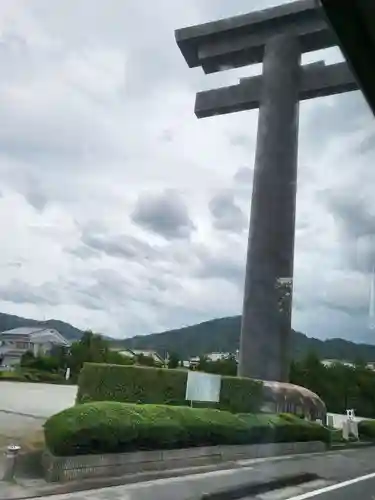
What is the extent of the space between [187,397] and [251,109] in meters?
5.20

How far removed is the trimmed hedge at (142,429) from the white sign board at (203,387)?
57 centimetres

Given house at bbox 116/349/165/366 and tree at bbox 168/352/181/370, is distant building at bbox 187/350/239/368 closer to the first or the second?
tree at bbox 168/352/181/370

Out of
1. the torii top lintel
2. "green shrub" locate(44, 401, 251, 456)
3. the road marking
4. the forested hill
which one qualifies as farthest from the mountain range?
the torii top lintel

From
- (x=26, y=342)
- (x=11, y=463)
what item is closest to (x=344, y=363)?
(x=26, y=342)

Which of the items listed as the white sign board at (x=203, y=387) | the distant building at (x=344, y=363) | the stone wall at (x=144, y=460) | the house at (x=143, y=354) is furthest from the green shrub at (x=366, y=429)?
the house at (x=143, y=354)

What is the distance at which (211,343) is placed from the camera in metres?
6.54

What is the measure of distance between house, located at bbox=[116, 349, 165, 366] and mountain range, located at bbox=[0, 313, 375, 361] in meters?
0.13

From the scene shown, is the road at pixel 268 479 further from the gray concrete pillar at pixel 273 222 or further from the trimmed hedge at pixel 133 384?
the gray concrete pillar at pixel 273 222

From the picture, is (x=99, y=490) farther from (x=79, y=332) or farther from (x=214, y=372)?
(x=214, y=372)

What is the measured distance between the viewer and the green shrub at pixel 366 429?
6.86 meters

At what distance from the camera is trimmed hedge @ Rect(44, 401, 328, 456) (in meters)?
3.80

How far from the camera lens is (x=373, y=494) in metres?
4.31

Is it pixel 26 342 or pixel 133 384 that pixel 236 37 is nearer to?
pixel 133 384

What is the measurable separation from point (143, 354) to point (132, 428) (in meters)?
2.17
